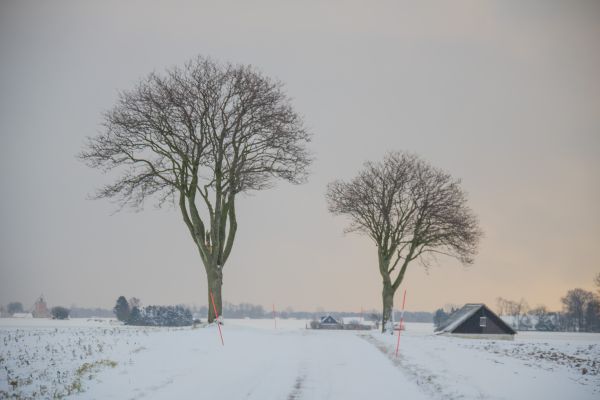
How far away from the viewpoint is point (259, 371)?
577 inches

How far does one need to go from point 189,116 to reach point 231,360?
47.4 ft

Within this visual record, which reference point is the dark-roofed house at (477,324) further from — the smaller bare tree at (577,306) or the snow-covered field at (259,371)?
the smaller bare tree at (577,306)

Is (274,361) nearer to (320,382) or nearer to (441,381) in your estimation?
(320,382)

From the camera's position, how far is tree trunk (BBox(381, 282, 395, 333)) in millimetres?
38656

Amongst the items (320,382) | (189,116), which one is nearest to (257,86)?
(189,116)

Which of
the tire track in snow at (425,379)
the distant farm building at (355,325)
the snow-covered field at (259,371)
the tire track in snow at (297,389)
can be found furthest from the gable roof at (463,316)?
the distant farm building at (355,325)

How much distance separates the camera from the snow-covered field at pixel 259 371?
1220 centimetres

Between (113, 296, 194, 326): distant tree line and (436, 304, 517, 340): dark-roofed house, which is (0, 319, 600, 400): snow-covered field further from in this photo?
(113, 296, 194, 326): distant tree line

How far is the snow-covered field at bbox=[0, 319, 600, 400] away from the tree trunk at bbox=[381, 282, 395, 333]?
17.4m

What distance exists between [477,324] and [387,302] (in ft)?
122

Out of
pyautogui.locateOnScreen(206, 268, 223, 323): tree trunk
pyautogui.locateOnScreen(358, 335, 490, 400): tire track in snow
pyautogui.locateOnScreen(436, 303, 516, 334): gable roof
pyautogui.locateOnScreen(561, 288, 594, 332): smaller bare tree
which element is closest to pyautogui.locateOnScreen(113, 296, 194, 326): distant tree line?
pyautogui.locateOnScreen(436, 303, 516, 334): gable roof

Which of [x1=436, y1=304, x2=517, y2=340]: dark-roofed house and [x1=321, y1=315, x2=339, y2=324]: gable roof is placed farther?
[x1=321, y1=315, x2=339, y2=324]: gable roof

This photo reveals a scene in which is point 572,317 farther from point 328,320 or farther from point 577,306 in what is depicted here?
point 328,320

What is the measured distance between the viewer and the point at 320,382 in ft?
43.3
